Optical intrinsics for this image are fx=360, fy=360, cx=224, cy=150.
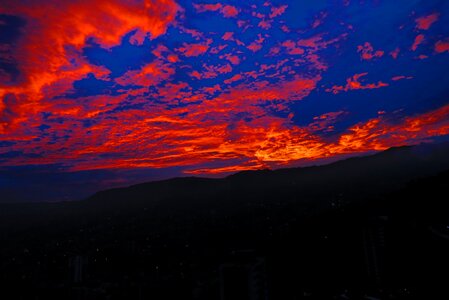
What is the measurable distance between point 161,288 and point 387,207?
101 metres

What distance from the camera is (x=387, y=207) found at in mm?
155500

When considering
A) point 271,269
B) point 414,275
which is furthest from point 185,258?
point 414,275

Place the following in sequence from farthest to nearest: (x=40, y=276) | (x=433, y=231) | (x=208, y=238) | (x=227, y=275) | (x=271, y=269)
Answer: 1. (x=208, y=238)
2. (x=40, y=276)
3. (x=271, y=269)
4. (x=433, y=231)
5. (x=227, y=275)

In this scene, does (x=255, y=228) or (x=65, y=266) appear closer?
(x=65, y=266)

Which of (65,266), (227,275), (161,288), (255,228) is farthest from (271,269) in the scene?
(65,266)

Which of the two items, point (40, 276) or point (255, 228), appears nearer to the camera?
point (40, 276)

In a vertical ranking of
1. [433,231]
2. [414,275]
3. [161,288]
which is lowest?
[161,288]

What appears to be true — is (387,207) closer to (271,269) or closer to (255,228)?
(271,269)

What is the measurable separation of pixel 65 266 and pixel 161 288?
225ft

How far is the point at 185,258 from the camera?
18025 cm

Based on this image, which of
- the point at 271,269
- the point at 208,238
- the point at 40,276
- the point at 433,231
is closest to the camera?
the point at 433,231

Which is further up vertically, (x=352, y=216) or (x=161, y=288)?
(x=352, y=216)

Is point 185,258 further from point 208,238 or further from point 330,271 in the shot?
point 330,271

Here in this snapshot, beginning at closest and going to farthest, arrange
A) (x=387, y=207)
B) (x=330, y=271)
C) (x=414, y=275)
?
1. (x=414, y=275)
2. (x=330, y=271)
3. (x=387, y=207)
